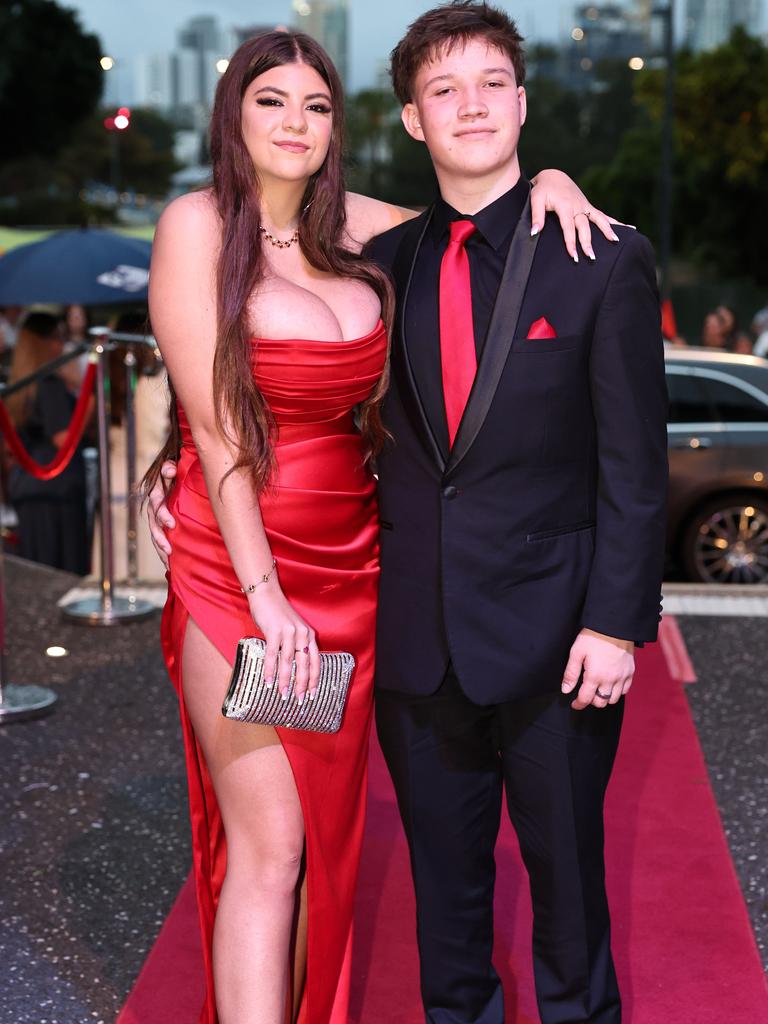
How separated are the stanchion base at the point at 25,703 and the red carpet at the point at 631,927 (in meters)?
1.46

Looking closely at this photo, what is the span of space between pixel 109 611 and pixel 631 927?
3.78 metres

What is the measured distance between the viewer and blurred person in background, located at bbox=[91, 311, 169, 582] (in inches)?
293

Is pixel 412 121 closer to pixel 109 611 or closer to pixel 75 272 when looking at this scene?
pixel 109 611

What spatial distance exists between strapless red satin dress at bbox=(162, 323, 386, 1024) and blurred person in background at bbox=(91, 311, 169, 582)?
15.5ft

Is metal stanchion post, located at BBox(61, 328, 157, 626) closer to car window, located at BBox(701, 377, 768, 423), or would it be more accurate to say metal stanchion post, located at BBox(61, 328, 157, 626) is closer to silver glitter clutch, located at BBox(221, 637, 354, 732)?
car window, located at BBox(701, 377, 768, 423)

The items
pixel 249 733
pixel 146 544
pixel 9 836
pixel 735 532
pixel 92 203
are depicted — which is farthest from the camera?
pixel 92 203

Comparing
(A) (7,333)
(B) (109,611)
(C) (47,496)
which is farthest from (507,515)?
(A) (7,333)

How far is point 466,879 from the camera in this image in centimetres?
277

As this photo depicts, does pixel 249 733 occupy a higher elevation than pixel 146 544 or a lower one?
higher

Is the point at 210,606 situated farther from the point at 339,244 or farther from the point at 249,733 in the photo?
the point at 339,244

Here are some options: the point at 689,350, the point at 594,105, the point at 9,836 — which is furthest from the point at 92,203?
the point at 9,836

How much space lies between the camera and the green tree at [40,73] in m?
32.6

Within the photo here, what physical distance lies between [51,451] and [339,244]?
220 inches

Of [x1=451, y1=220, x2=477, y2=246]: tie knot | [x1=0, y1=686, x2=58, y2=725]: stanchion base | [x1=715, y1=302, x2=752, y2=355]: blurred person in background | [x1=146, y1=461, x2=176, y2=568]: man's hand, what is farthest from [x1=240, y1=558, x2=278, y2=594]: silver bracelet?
[x1=715, y1=302, x2=752, y2=355]: blurred person in background
